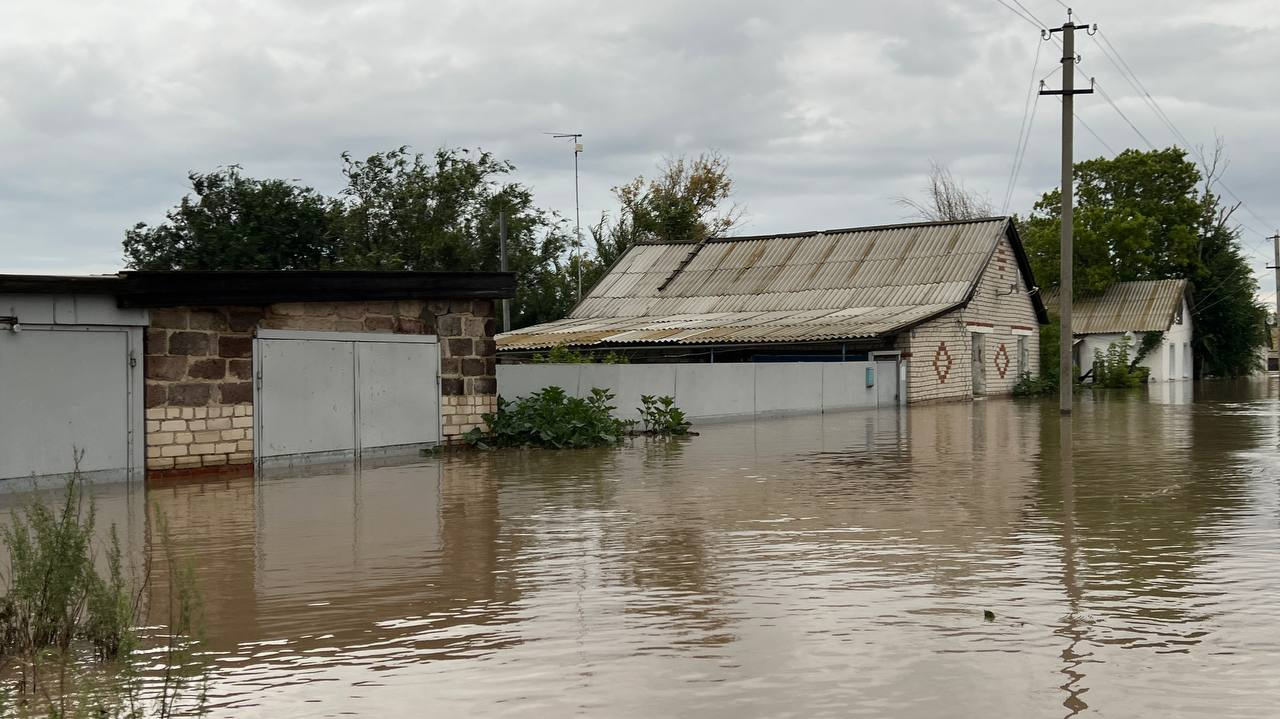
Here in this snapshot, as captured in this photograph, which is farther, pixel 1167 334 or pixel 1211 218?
pixel 1211 218

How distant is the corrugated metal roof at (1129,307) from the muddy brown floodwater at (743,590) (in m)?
42.7

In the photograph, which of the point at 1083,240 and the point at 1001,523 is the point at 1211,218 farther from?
the point at 1001,523

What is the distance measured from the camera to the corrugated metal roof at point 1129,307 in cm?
5738

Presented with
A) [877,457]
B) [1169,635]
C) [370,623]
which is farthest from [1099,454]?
[370,623]

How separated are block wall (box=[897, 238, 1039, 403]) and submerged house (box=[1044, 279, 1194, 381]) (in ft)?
33.6

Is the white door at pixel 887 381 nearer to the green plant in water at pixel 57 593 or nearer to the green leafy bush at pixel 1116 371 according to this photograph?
the green leafy bush at pixel 1116 371

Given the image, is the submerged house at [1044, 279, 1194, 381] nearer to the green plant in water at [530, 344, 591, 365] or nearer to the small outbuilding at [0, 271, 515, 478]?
the green plant in water at [530, 344, 591, 365]

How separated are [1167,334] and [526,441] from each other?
146 ft

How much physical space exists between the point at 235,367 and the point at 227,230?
34295mm

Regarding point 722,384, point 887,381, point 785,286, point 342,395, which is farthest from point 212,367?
point 785,286

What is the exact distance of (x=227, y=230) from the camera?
165ft

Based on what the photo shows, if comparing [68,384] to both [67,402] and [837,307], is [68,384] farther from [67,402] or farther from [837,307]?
[837,307]

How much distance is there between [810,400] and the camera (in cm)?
3325

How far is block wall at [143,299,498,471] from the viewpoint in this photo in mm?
16891
